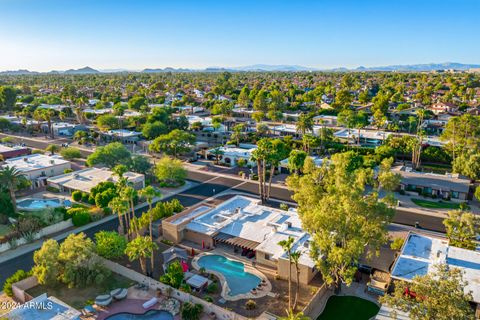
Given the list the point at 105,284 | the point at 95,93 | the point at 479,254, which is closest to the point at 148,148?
the point at 105,284

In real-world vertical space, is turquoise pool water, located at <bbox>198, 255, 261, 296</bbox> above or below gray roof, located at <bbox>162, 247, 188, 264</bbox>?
below

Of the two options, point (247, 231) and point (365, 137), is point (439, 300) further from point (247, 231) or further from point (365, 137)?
point (365, 137)

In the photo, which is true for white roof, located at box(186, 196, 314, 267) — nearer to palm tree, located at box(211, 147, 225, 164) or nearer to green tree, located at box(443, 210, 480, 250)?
Result: green tree, located at box(443, 210, 480, 250)

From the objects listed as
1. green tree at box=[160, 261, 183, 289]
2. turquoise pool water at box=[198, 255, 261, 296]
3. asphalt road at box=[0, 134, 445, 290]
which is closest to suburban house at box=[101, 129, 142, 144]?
asphalt road at box=[0, 134, 445, 290]

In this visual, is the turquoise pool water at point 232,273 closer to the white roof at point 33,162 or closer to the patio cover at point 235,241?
the patio cover at point 235,241

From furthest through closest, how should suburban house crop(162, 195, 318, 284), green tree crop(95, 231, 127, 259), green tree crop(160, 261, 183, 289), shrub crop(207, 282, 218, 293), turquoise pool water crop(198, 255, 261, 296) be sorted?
suburban house crop(162, 195, 318, 284) < green tree crop(95, 231, 127, 259) < turquoise pool water crop(198, 255, 261, 296) < shrub crop(207, 282, 218, 293) < green tree crop(160, 261, 183, 289)

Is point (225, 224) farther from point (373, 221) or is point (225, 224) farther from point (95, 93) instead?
point (95, 93)

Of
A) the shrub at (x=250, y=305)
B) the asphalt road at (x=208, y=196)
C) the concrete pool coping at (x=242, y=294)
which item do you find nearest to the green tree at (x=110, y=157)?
the asphalt road at (x=208, y=196)
